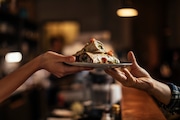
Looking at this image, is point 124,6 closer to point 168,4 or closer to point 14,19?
point 14,19

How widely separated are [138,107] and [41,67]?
63 centimetres

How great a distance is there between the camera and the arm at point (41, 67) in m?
1.31

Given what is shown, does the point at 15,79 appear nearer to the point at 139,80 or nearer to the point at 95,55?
the point at 95,55

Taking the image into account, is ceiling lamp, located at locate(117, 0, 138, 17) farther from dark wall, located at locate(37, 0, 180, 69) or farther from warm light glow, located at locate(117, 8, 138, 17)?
dark wall, located at locate(37, 0, 180, 69)

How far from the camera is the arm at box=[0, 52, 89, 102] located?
1314mm

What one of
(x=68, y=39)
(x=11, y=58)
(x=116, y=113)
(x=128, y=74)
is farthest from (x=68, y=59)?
(x=68, y=39)

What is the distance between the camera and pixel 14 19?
6348mm

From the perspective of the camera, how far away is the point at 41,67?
1354 mm

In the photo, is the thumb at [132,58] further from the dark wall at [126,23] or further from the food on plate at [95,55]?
the dark wall at [126,23]

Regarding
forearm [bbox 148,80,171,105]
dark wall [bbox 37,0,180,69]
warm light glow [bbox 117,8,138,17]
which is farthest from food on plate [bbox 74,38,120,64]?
dark wall [bbox 37,0,180,69]

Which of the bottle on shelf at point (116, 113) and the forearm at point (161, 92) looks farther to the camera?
the bottle on shelf at point (116, 113)

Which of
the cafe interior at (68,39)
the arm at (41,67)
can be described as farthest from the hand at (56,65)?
the cafe interior at (68,39)

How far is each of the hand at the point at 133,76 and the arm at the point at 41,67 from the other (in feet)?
0.50

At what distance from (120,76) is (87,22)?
651cm
